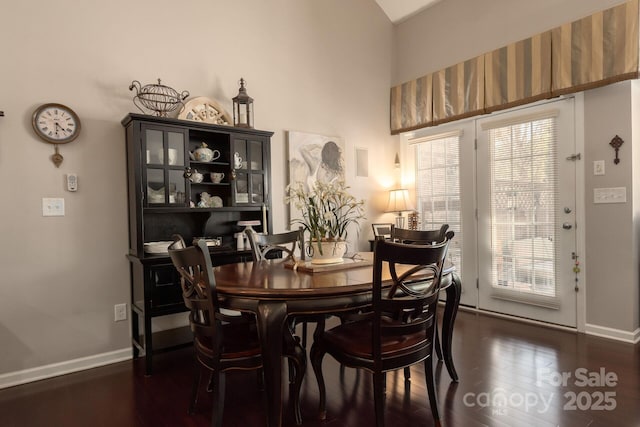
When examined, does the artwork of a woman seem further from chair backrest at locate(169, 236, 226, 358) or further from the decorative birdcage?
chair backrest at locate(169, 236, 226, 358)

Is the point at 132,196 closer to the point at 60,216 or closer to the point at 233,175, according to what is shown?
the point at 60,216

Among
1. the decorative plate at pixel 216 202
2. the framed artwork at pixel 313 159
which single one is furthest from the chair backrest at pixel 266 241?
the framed artwork at pixel 313 159

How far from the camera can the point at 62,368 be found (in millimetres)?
2682

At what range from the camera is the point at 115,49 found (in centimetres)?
293

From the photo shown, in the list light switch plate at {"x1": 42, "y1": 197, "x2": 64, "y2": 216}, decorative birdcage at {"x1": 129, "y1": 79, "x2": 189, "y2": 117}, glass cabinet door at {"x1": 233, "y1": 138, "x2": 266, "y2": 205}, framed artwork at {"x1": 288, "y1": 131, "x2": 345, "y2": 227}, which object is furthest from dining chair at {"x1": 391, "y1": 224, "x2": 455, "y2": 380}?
light switch plate at {"x1": 42, "y1": 197, "x2": 64, "y2": 216}

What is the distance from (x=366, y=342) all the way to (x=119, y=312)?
84.5 inches

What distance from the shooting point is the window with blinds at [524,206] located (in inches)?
137

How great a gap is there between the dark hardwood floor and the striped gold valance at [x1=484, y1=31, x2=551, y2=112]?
2270 mm

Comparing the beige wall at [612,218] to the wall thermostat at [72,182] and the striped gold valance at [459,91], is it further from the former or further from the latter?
the wall thermostat at [72,182]

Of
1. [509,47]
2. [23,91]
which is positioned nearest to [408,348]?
[23,91]

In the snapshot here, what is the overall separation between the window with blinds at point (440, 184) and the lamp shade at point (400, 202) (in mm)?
225

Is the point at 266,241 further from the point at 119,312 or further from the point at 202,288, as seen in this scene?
the point at 119,312

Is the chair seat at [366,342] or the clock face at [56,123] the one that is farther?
the clock face at [56,123]

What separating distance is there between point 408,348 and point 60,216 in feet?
8.49
